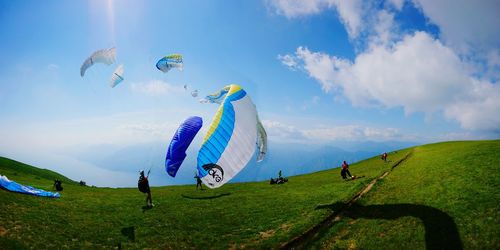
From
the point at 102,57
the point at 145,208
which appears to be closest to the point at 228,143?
the point at 145,208

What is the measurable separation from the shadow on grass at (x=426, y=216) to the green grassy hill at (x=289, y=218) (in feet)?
0.17

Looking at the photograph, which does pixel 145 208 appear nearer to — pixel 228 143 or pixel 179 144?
pixel 179 144

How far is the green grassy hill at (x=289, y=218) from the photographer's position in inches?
605

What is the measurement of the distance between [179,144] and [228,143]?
802 cm

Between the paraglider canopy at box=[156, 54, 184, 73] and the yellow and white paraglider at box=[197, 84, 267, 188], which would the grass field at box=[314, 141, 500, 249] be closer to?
the yellow and white paraglider at box=[197, 84, 267, 188]

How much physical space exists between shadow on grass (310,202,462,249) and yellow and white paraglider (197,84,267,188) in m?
7.04

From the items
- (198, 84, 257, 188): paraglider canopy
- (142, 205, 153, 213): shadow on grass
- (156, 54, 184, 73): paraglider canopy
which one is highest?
(156, 54, 184, 73): paraglider canopy

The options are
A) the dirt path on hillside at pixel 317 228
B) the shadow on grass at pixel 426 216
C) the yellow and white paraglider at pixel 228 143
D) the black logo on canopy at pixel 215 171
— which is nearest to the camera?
the shadow on grass at pixel 426 216

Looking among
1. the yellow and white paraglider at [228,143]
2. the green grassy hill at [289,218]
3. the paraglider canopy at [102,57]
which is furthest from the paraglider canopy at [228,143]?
the paraglider canopy at [102,57]

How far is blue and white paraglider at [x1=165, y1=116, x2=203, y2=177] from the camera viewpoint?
26.2 metres

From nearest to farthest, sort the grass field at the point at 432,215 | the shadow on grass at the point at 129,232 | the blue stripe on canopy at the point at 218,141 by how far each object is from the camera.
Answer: the grass field at the point at 432,215, the shadow on grass at the point at 129,232, the blue stripe on canopy at the point at 218,141

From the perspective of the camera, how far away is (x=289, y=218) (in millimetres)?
20828

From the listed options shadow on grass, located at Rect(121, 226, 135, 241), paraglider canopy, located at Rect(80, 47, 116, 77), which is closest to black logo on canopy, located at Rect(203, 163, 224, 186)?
shadow on grass, located at Rect(121, 226, 135, 241)

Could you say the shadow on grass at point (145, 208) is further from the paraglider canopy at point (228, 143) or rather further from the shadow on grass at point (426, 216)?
the shadow on grass at point (426, 216)
